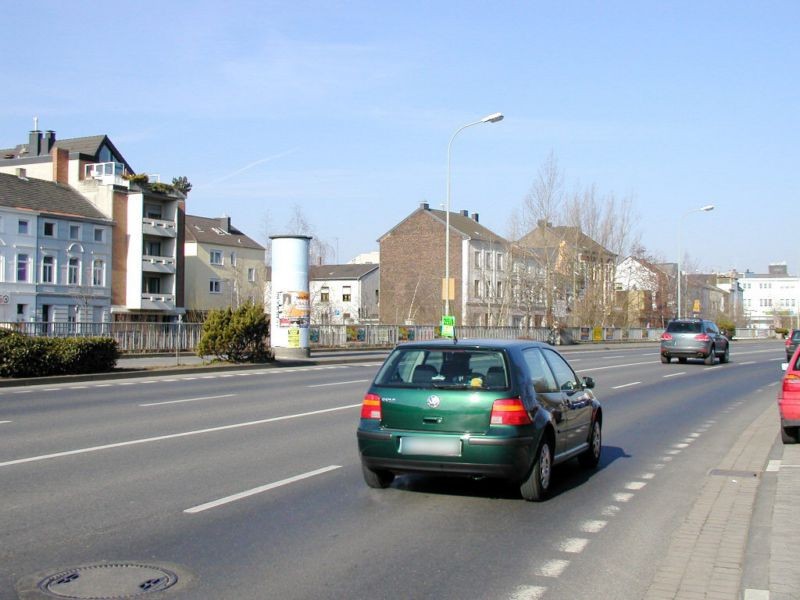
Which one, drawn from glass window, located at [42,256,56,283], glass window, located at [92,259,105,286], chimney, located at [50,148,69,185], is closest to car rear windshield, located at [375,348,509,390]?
glass window, located at [42,256,56,283]

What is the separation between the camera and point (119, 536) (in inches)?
265

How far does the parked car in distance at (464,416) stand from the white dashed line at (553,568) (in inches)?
64.8

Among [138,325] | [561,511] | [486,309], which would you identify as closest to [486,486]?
[561,511]

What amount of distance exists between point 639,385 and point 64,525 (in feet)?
62.6

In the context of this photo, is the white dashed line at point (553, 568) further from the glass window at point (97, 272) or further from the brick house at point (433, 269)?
the brick house at point (433, 269)

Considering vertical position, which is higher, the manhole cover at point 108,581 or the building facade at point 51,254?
the building facade at point 51,254

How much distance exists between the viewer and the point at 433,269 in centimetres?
8481

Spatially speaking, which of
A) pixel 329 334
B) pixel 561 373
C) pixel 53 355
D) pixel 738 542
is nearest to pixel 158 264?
pixel 329 334

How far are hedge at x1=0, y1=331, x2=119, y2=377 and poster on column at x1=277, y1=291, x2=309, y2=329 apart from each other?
894 centimetres

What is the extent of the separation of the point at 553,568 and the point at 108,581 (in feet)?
9.46

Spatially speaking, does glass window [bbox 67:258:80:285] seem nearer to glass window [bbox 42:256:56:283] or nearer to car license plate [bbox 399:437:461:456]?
glass window [bbox 42:256:56:283]

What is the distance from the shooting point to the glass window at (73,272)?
59.4 metres

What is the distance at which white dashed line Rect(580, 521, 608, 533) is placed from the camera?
287 inches

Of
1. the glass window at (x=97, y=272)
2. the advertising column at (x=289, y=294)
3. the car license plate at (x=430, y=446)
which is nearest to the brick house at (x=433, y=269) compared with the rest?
the glass window at (x=97, y=272)
